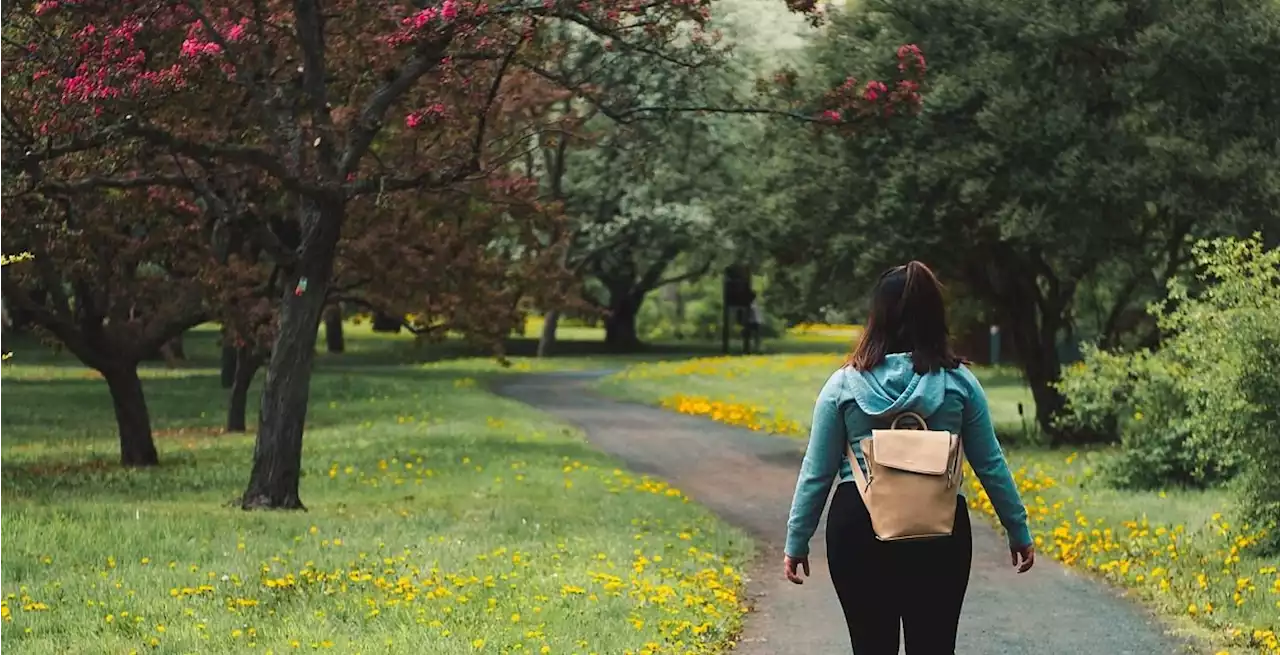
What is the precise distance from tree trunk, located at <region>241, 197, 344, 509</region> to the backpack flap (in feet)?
30.9

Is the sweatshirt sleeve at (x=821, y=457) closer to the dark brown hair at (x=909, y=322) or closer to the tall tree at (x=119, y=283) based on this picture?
the dark brown hair at (x=909, y=322)

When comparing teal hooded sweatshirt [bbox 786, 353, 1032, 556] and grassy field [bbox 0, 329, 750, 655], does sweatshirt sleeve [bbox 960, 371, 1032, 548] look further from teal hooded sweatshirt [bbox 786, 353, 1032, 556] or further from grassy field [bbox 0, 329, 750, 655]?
grassy field [bbox 0, 329, 750, 655]

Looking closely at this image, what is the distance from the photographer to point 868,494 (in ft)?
16.8

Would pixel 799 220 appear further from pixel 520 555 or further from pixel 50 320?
pixel 520 555

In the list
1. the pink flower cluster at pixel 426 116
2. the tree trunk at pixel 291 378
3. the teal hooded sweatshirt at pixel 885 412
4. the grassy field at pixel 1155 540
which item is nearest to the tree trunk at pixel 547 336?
the grassy field at pixel 1155 540

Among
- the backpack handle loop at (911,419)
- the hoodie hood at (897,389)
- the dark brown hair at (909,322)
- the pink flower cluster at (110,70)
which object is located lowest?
the backpack handle loop at (911,419)

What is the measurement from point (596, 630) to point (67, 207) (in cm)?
1049

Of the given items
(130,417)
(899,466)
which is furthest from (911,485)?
(130,417)

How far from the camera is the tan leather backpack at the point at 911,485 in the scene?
199 inches

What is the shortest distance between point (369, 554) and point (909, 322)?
6.09 m

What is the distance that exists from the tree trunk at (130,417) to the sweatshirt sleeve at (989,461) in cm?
1458

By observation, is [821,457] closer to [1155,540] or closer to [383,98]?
[1155,540]

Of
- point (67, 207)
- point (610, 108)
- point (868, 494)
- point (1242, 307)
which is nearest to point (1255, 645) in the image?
point (1242, 307)

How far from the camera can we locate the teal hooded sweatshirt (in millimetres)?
5188
